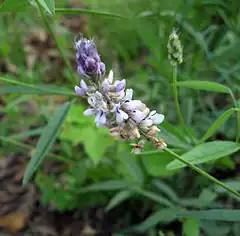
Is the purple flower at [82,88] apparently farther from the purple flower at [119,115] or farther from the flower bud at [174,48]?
the flower bud at [174,48]

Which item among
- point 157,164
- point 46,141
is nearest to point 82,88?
point 46,141

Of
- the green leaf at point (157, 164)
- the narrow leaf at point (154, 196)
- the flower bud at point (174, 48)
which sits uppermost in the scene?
the green leaf at point (157, 164)

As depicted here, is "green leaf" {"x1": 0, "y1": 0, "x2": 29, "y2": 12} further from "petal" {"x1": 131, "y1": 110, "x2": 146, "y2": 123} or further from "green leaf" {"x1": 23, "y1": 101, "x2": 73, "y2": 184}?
"petal" {"x1": 131, "y1": 110, "x2": 146, "y2": 123}

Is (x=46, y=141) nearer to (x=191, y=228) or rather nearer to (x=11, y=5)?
(x=11, y=5)

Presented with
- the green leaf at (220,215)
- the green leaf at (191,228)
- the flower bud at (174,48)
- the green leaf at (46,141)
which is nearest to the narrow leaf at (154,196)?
the green leaf at (191,228)

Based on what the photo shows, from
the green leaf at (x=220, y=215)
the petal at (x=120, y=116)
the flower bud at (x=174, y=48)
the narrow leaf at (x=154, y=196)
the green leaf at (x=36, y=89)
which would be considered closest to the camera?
the petal at (x=120, y=116)

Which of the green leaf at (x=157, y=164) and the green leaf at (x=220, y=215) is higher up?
the green leaf at (x=157, y=164)
